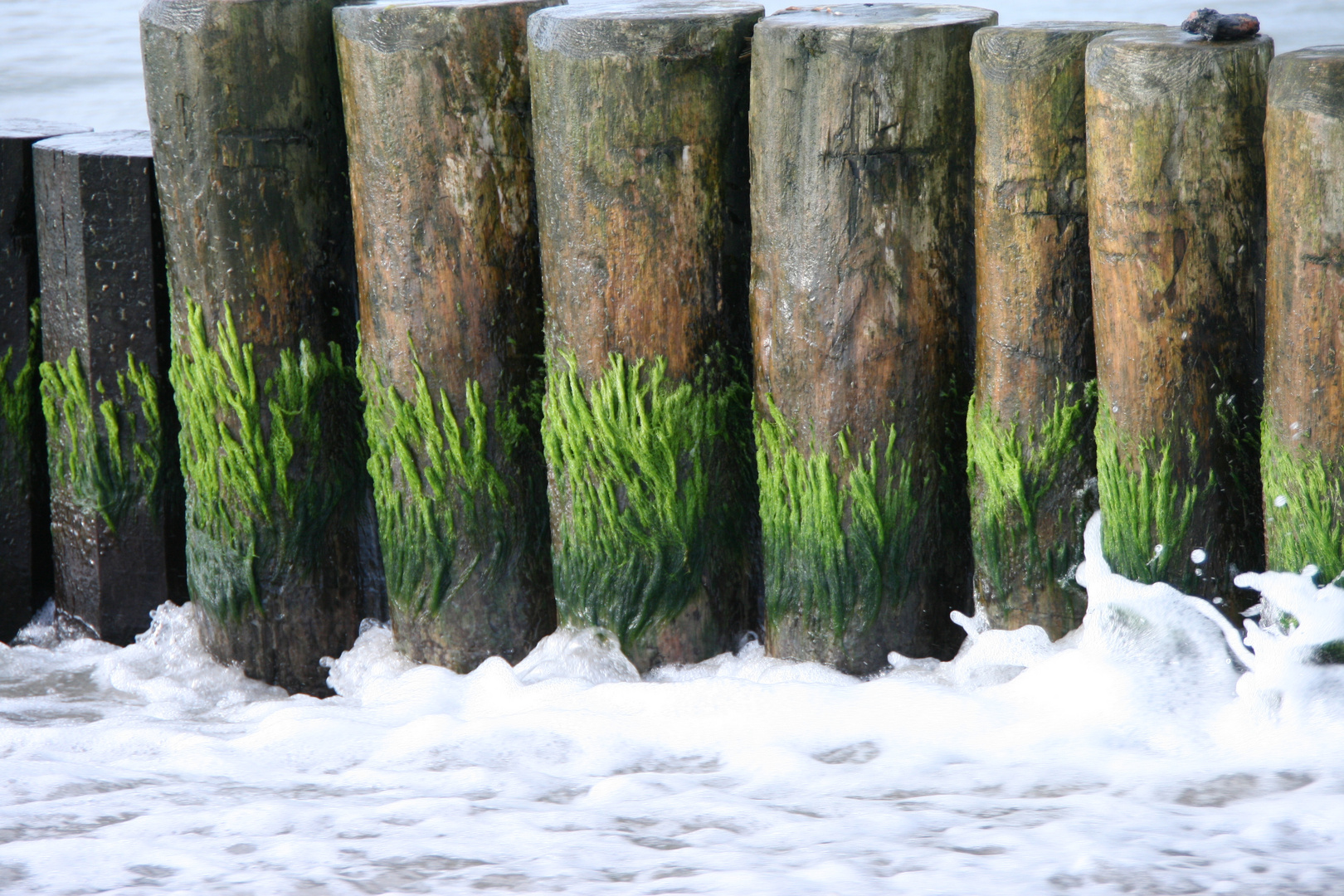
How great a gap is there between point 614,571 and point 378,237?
3.04 ft

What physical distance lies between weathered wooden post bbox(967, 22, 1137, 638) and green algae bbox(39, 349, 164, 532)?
2.12 m

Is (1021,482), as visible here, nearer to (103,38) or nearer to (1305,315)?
(1305,315)

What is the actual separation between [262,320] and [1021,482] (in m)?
1.78

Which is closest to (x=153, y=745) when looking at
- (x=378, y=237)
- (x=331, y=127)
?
(x=378, y=237)

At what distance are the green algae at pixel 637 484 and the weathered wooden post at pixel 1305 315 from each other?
3.58 ft

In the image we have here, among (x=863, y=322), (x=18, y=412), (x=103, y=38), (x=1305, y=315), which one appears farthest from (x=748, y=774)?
(x=103, y=38)

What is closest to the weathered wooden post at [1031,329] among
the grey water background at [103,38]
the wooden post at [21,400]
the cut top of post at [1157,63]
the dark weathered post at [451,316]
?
the cut top of post at [1157,63]

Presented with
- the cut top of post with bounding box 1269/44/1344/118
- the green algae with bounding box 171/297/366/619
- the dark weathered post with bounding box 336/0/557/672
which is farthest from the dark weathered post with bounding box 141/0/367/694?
the cut top of post with bounding box 1269/44/1344/118

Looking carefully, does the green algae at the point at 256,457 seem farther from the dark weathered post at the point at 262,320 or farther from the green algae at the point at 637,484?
the green algae at the point at 637,484

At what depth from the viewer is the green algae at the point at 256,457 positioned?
3.11 m

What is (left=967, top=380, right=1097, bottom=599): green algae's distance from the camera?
2.64 metres

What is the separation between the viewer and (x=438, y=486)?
119 inches

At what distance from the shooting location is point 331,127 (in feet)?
9.91

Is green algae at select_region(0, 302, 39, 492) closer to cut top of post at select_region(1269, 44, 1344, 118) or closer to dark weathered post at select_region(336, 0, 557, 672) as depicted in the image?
dark weathered post at select_region(336, 0, 557, 672)
